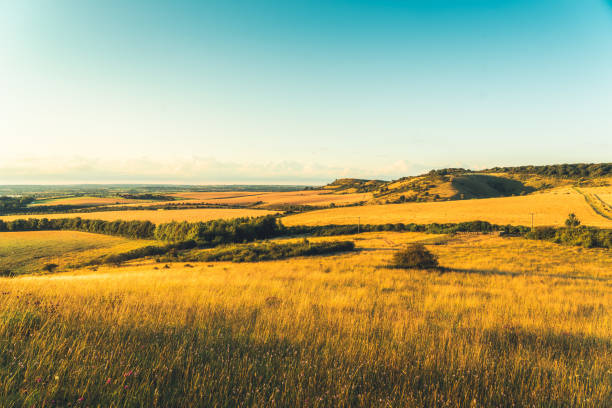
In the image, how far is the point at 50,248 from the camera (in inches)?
2633

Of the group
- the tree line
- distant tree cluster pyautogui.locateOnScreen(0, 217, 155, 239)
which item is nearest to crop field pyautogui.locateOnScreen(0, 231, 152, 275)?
distant tree cluster pyautogui.locateOnScreen(0, 217, 155, 239)

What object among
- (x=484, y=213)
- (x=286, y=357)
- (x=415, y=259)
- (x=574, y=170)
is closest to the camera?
(x=286, y=357)

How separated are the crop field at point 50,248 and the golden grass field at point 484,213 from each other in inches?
1912

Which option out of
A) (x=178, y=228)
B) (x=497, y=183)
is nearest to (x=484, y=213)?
(x=178, y=228)

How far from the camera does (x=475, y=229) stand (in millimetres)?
60281

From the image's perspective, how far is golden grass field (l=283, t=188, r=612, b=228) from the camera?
6700 cm

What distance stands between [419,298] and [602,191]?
13924 cm

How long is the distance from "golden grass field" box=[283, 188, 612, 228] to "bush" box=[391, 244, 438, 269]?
168ft

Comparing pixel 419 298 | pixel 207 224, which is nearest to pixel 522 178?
pixel 207 224

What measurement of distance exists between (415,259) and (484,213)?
224ft

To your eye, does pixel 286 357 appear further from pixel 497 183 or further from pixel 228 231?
→ pixel 497 183

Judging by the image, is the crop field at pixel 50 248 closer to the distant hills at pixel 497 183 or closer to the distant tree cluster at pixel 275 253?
the distant tree cluster at pixel 275 253

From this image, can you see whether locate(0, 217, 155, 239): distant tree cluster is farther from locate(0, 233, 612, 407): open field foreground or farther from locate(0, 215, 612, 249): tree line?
locate(0, 233, 612, 407): open field foreground

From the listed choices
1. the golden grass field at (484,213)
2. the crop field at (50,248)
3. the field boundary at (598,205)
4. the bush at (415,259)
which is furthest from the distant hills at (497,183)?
the crop field at (50,248)
